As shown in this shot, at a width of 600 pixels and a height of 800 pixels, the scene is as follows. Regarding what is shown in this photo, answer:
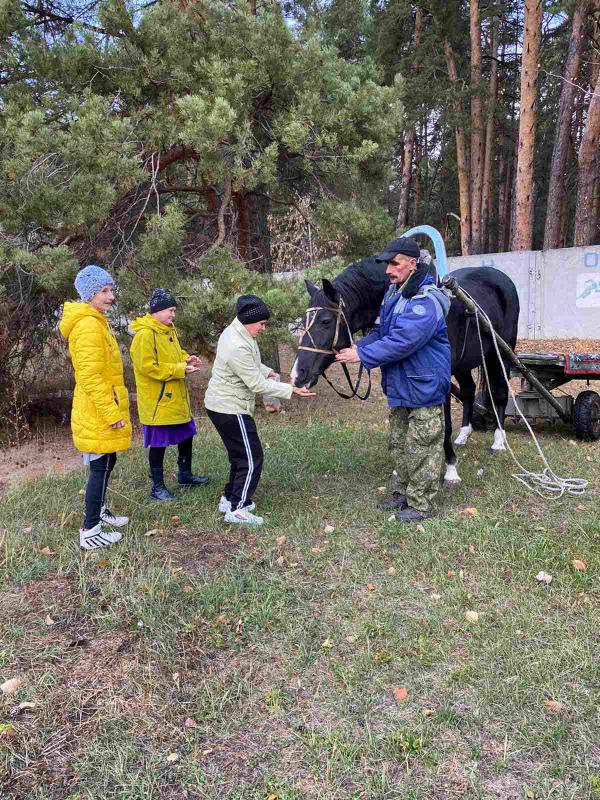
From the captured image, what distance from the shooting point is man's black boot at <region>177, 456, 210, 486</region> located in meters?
5.34

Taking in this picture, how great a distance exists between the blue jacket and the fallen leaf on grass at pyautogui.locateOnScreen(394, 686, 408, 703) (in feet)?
6.61

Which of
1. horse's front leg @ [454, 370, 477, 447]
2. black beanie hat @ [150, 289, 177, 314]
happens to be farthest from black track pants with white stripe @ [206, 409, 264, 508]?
horse's front leg @ [454, 370, 477, 447]

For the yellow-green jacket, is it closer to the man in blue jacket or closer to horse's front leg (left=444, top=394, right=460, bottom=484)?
the man in blue jacket

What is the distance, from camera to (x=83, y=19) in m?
7.70

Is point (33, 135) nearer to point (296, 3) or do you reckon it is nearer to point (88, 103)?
point (88, 103)

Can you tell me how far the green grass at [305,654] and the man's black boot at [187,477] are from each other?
56 centimetres

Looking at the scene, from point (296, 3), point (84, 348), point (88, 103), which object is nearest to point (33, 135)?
point (88, 103)

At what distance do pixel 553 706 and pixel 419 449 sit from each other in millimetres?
1994

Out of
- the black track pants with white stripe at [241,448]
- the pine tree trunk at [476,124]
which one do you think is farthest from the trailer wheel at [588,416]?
the pine tree trunk at [476,124]

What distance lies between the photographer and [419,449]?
420cm

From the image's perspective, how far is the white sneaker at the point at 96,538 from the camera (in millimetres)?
3962

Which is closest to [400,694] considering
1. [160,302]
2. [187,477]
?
[187,477]

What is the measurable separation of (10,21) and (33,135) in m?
1.78

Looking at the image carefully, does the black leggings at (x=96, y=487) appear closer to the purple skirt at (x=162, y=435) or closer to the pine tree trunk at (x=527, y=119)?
the purple skirt at (x=162, y=435)
